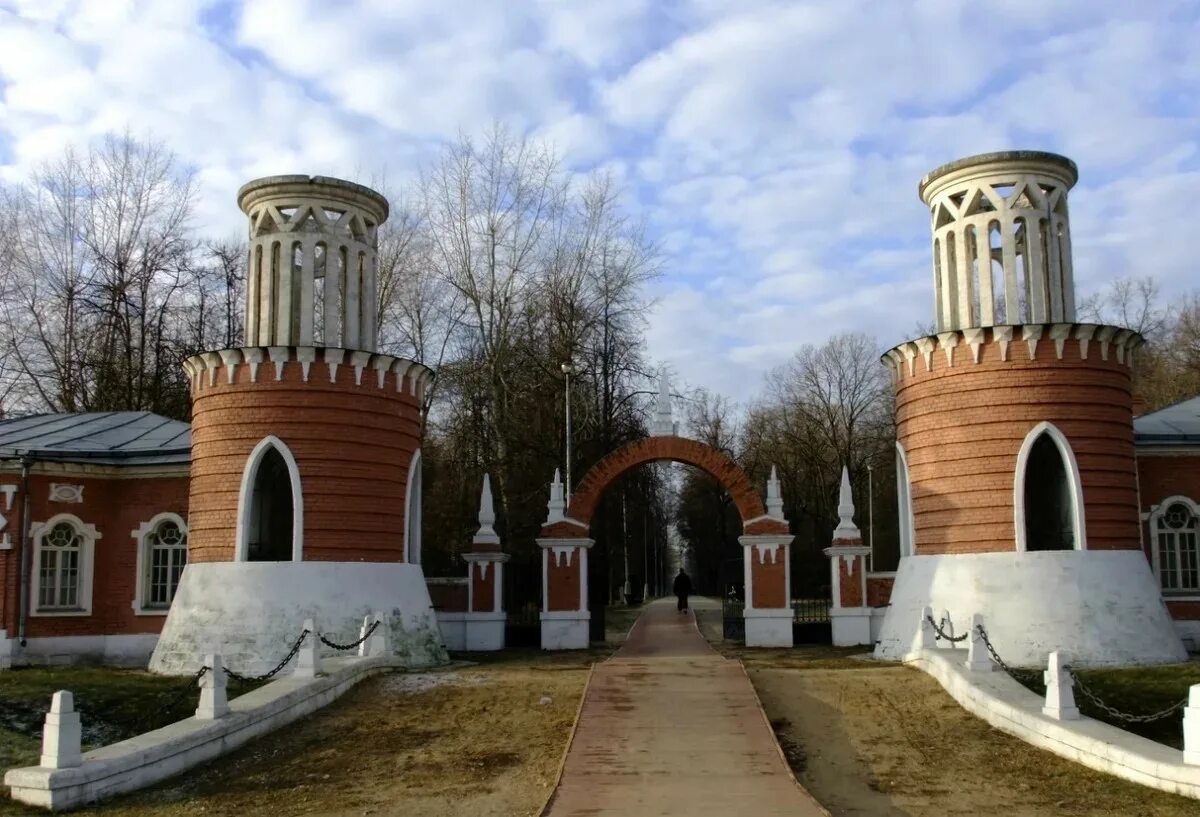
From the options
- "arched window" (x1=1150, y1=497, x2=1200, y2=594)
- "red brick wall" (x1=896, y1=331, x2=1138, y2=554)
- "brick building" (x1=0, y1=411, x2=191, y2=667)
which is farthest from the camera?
"arched window" (x1=1150, y1=497, x2=1200, y2=594)

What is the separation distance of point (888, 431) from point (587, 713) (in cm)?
3595

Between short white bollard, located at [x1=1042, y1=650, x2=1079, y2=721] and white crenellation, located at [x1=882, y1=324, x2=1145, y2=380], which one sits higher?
white crenellation, located at [x1=882, y1=324, x2=1145, y2=380]

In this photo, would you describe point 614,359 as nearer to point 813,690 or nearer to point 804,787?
point 813,690

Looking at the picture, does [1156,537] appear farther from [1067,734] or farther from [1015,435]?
[1067,734]

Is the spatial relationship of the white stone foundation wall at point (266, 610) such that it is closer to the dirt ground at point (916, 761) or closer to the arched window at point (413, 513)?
the arched window at point (413, 513)

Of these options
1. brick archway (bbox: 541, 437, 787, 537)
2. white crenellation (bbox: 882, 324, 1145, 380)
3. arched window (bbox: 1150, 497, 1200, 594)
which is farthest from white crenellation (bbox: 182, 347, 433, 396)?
arched window (bbox: 1150, 497, 1200, 594)

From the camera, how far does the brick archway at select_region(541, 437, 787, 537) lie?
877 inches

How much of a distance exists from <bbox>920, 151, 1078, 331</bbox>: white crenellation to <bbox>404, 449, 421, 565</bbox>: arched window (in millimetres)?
10330

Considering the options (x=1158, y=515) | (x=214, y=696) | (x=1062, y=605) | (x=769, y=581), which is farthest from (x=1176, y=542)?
(x=214, y=696)

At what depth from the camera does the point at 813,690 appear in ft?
48.9

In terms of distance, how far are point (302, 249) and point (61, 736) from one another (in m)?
11.1

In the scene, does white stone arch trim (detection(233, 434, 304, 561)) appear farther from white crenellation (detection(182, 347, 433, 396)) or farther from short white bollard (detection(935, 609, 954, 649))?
short white bollard (detection(935, 609, 954, 649))

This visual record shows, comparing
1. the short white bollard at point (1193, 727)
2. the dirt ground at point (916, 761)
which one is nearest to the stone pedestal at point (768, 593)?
the dirt ground at point (916, 761)

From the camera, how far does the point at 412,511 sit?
2059cm
